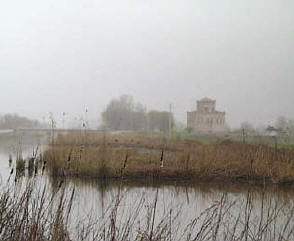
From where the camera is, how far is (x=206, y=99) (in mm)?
43750

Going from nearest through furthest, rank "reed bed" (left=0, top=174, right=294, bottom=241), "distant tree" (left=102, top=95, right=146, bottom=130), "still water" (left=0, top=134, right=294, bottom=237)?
"reed bed" (left=0, top=174, right=294, bottom=241) < "still water" (left=0, top=134, right=294, bottom=237) < "distant tree" (left=102, top=95, right=146, bottom=130)

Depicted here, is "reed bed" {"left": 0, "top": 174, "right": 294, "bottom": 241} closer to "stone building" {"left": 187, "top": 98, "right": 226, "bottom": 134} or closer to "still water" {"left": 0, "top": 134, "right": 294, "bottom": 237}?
"still water" {"left": 0, "top": 134, "right": 294, "bottom": 237}

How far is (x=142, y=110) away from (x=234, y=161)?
31232 mm

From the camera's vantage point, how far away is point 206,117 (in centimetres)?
4178

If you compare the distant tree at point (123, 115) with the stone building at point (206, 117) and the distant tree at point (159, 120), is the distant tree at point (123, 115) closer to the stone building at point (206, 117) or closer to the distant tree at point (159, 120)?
the distant tree at point (159, 120)

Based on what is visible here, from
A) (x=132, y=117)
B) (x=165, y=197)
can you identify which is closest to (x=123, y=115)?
(x=132, y=117)

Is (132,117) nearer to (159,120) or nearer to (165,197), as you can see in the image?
(159,120)

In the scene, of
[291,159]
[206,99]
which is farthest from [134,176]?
[206,99]

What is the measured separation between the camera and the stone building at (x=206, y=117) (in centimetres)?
3853

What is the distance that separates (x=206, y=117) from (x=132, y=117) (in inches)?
373

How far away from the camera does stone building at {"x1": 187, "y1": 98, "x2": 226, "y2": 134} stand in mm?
38531

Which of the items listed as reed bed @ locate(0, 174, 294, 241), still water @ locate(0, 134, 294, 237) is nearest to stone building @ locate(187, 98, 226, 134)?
still water @ locate(0, 134, 294, 237)

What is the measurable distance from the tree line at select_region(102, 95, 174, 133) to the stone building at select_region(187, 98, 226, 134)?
290 cm

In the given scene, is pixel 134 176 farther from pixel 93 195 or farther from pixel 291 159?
pixel 291 159
